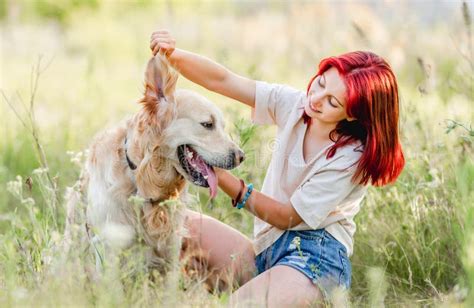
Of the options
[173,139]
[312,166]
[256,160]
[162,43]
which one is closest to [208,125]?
[173,139]

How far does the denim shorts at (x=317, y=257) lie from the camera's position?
3.30m

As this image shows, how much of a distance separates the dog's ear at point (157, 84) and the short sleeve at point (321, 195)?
2.39 ft

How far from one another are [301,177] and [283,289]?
0.54 metres

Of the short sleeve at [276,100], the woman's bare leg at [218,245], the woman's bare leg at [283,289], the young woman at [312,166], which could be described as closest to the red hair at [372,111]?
the young woman at [312,166]

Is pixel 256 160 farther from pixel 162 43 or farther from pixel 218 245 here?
pixel 162 43

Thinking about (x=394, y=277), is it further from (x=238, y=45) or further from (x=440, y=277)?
(x=238, y=45)

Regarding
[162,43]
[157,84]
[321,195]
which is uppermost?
[162,43]

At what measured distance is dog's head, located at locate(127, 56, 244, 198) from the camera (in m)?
3.16

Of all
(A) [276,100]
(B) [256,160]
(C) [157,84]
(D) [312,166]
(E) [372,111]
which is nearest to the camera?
(C) [157,84]

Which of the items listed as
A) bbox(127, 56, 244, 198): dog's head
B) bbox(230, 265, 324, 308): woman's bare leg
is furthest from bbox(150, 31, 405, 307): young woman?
bbox(127, 56, 244, 198): dog's head

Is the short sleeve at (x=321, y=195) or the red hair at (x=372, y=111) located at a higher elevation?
the red hair at (x=372, y=111)

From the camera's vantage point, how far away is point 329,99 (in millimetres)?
3268

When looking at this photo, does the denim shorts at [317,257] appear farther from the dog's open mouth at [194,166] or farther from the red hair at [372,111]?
the dog's open mouth at [194,166]

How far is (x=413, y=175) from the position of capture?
3.77 metres
